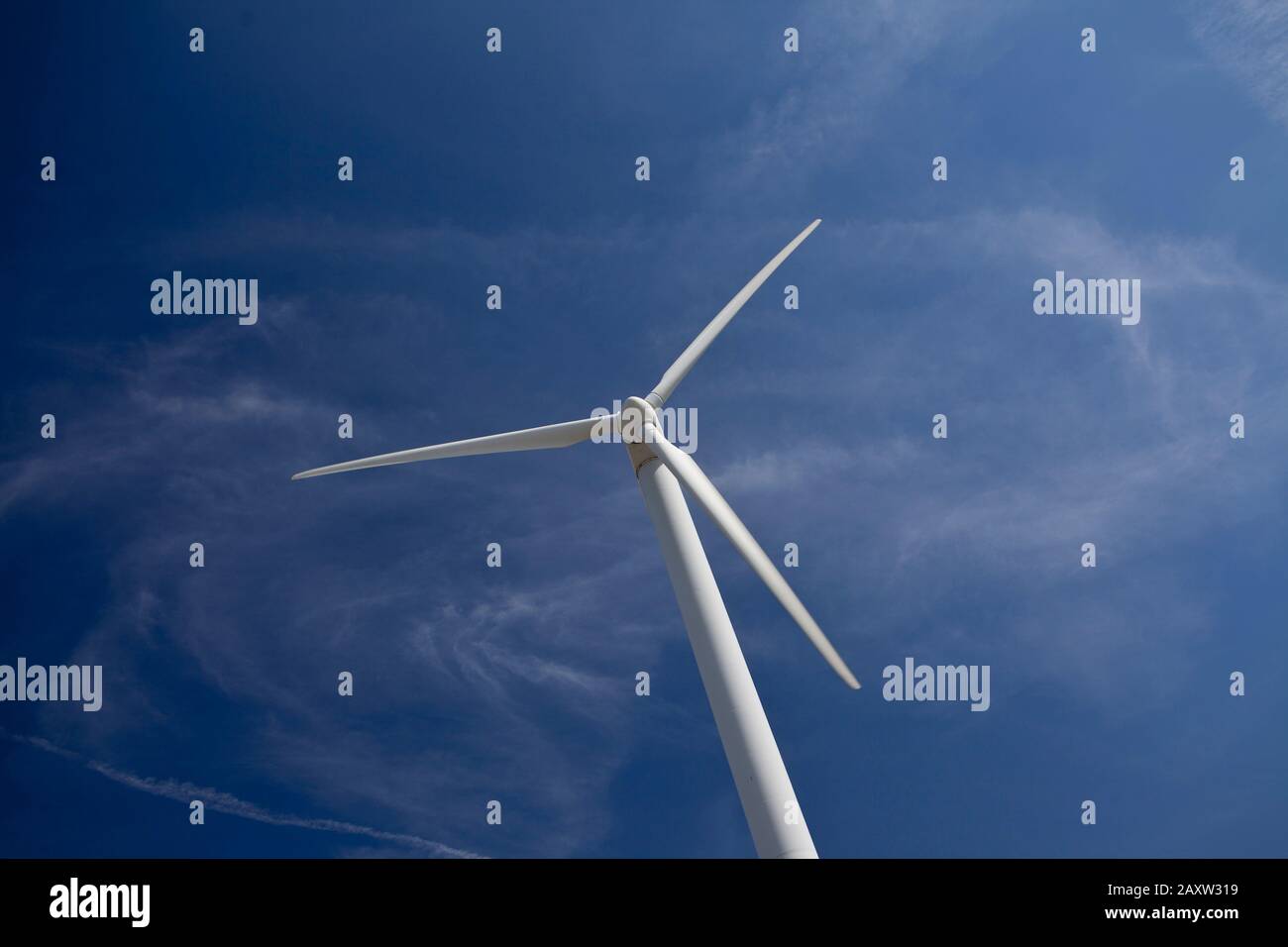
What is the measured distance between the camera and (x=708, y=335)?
29.7 m

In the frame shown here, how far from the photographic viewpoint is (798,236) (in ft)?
104

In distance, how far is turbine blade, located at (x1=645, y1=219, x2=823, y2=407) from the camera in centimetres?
2766

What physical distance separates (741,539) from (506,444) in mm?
8295

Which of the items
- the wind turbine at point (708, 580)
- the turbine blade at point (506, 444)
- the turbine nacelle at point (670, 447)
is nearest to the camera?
the wind turbine at point (708, 580)

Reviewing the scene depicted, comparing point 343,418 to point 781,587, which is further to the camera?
point 343,418

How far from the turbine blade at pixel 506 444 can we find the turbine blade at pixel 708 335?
6.49 feet

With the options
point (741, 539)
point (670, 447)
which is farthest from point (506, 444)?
point (741, 539)

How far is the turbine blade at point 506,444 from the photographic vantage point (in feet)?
89.3

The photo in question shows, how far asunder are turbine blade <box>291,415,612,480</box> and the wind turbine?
0.03 metres

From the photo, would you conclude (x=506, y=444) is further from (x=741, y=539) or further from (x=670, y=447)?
(x=741, y=539)

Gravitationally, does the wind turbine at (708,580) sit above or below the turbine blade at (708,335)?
below
